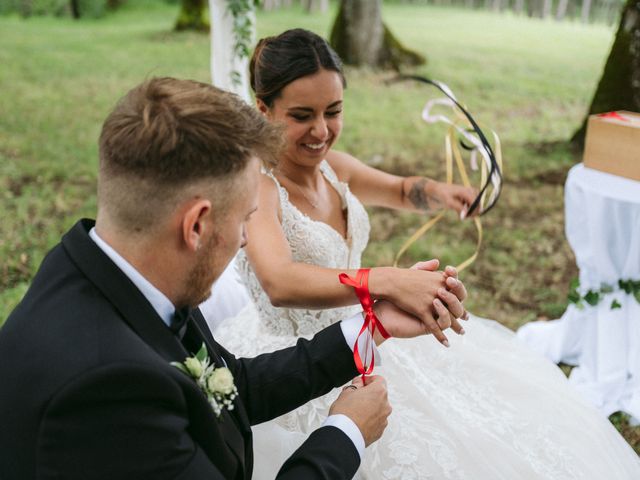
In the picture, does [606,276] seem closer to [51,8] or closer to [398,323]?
[398,323]

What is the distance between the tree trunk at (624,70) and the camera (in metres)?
5.98

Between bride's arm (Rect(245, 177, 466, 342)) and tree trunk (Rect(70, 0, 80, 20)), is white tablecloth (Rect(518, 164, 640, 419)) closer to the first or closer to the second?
bride's arm (Rect(245, 177, 466, 342))

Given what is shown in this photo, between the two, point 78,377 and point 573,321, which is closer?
point 78,377

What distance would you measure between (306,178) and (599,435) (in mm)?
1447

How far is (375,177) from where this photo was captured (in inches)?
113

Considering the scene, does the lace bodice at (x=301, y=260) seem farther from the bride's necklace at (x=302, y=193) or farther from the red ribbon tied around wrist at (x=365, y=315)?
the red ribbon tied around wrist at (x=365, y=315)

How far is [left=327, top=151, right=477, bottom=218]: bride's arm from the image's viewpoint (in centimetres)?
278

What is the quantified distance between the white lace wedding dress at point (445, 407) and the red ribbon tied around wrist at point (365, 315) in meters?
0.31

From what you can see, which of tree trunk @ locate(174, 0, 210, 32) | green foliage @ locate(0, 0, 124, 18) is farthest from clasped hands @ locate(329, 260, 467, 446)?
green foliage @ locate(0, 0, 124, 18)

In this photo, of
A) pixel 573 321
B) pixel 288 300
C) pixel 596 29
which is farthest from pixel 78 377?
pixel 596 29

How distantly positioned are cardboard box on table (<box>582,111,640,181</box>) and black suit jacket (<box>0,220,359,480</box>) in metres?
2.43

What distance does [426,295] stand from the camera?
1923 mm

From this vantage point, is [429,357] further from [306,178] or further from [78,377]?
[78,377]

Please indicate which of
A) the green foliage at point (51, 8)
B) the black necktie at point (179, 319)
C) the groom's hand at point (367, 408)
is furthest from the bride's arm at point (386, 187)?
the green foliage at point (51, 8)
